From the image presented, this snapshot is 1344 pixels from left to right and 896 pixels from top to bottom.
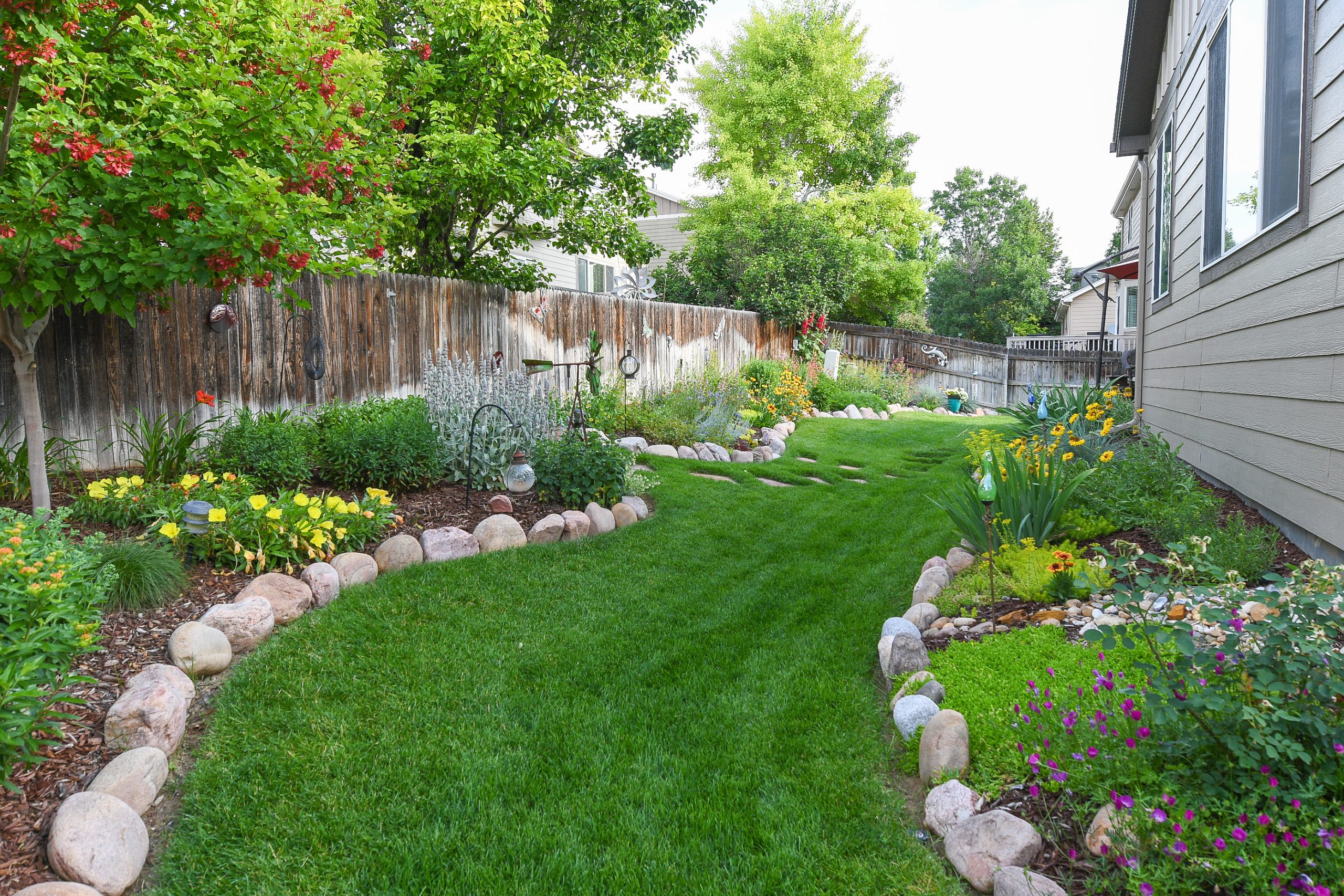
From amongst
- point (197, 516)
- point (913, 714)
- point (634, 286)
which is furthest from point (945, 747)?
point (634, 286)

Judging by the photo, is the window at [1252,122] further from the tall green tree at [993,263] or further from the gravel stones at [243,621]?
the tall green tree at [993,263]

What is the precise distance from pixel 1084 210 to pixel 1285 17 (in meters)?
43.6

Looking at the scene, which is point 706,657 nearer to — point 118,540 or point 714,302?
point 118,540

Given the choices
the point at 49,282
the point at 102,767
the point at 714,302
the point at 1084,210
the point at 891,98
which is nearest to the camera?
the point at 102,767

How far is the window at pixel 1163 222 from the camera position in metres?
7.46

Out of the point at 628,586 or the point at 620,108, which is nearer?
the point at 628,586

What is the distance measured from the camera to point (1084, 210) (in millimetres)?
41719

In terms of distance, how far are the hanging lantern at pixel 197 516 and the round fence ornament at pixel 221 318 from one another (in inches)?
96.3

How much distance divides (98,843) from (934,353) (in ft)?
56.3

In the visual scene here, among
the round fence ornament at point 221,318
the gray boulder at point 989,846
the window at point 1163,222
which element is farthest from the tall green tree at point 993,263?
the gray boulder at point 989,846

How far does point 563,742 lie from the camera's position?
2877 millimetres

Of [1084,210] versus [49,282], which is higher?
[1084,210]

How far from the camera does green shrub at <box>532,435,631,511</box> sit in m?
5.64

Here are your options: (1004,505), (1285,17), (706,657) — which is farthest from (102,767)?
(1285,17)
